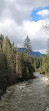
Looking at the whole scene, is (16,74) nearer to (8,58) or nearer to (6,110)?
(8,58)

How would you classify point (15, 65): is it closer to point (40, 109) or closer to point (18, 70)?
point (18, 70)

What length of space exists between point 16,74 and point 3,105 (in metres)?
23.2

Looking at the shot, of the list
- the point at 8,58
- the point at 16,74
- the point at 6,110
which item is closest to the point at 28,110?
the point at 6,110

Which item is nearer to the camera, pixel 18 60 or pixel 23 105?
pixel 23 105

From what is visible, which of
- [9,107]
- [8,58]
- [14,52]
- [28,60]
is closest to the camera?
[9,107]

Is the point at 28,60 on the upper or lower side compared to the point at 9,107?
upper

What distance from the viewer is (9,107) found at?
14.9 metres

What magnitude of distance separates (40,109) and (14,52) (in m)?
30.7

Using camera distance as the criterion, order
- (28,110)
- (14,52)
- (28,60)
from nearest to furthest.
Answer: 1. (28,110)
2. (14,52)
3. (28,60)

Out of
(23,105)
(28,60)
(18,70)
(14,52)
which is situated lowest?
(23,105)

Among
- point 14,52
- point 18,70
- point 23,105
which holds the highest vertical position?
point 14,52

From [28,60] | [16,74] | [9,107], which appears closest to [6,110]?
[9,107]

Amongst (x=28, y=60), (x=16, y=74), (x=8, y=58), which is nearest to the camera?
(x=8, y=58)

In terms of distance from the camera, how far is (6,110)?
13.9 meters
